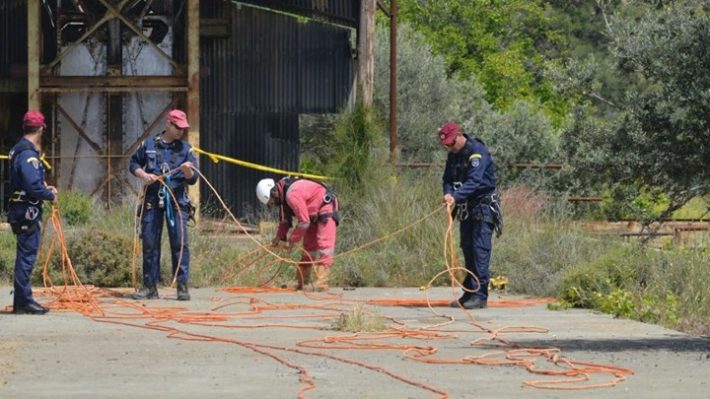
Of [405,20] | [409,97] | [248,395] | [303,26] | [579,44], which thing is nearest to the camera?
[248,395]

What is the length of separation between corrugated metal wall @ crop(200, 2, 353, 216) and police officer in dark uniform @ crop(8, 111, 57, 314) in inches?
476

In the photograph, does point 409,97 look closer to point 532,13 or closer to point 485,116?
point 485,116

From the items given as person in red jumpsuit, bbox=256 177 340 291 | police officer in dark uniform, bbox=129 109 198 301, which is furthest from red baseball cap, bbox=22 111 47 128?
person in red jumpsuit, bbox=256 177 340 291

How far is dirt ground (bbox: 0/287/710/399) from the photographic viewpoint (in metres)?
9.73

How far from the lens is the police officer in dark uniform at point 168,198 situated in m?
15.4

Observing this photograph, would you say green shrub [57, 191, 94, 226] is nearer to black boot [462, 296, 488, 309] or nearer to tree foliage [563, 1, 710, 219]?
black boot [462, 296, 488, 309]

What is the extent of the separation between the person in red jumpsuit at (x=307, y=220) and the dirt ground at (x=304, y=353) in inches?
50.7

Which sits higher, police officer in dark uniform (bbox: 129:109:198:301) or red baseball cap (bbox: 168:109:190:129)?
red baseball cap (bbox: 168:109:190:129)

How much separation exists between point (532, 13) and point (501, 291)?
3438cm

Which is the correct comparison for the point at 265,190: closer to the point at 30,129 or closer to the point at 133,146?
the point at 30,129

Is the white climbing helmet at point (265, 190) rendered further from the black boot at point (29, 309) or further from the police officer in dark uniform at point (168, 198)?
the black boot at point (29, 309)

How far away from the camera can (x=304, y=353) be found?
11492mm

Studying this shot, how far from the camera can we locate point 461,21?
47.6 meters

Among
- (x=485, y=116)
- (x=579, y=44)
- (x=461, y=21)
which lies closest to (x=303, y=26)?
(x=485, y=116)
